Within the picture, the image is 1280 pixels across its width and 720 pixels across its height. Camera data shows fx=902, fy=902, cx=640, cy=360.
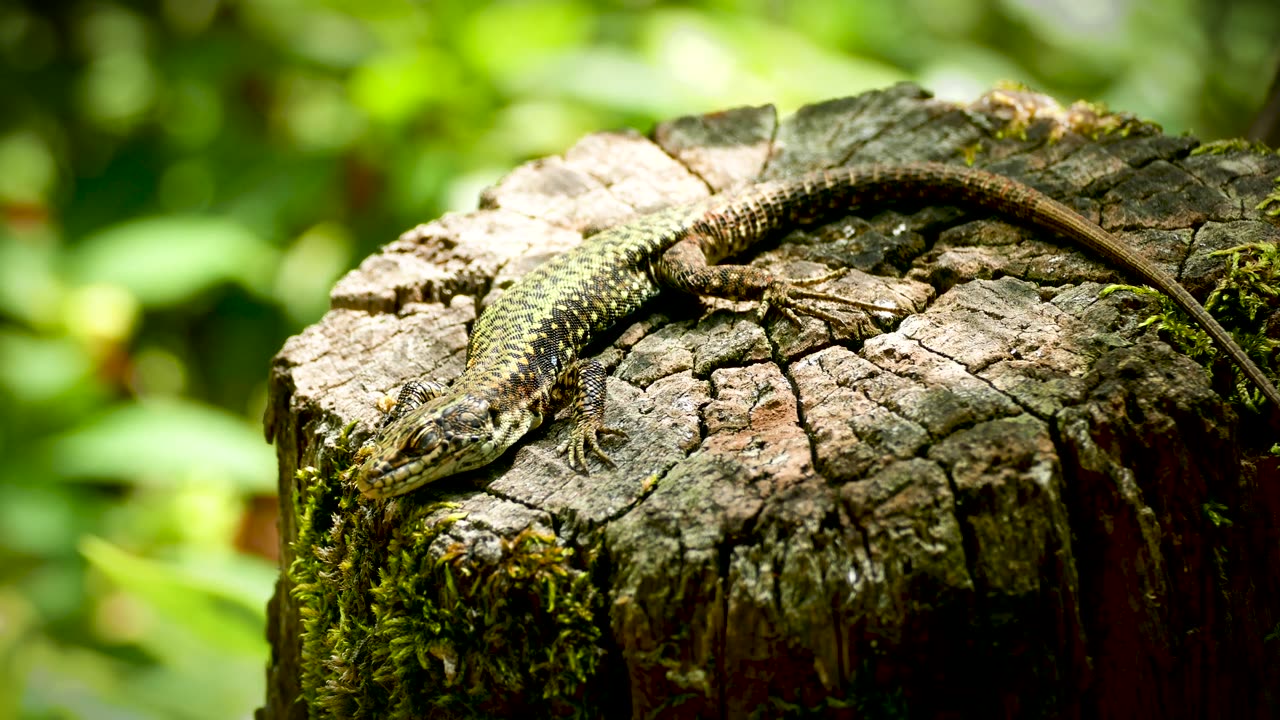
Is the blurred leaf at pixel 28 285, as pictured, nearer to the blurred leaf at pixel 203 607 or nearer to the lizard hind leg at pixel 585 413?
the blurred leaf at pixel 203 607

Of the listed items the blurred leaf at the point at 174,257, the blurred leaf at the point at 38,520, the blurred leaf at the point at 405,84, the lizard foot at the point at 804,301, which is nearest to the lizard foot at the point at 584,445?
the lizard foot at the point at 804,301

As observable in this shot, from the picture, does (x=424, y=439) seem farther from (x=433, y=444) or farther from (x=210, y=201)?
(x=210, y=201)

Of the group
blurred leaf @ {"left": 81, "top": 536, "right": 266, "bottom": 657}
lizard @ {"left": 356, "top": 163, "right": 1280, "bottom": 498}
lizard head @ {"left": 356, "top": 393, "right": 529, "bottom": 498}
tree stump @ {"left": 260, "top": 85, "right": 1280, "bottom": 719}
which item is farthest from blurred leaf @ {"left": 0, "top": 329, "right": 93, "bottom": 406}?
lizard head @ {"left": 356, "top": 393, "right": 529, "bottom": 498}

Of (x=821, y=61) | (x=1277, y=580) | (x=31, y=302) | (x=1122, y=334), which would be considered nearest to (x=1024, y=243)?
(x=1122, y=334)

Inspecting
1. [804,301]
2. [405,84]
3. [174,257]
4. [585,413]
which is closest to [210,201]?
[174,257]

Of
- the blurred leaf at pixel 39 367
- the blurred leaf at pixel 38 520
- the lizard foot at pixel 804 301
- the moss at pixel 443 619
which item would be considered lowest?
the moss at pixel 443 619

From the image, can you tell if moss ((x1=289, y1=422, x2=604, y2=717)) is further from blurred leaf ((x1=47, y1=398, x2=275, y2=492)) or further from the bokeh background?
blurred leaf ((x1=47, y1=398, x2=275, y2=492))
